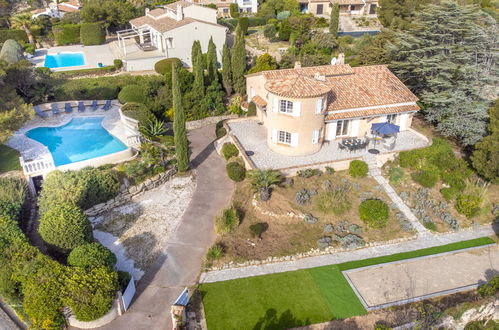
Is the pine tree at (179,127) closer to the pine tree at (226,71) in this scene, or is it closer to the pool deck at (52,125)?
the pool deck at (52,125)

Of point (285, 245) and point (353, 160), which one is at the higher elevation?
point (353, 160)

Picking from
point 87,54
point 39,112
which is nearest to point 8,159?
point 39,112

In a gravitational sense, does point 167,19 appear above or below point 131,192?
above

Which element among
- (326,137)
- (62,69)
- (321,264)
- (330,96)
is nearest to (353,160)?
(326,137)

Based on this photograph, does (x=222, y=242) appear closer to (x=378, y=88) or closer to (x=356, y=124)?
(x=356, y=124)

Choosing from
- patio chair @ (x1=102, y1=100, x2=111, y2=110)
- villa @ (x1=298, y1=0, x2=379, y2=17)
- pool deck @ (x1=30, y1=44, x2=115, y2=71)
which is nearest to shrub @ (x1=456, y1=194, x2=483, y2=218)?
patio chair @ (x1=102, y1=100, x2=111, y2=110)

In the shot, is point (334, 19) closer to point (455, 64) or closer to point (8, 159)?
point (455, 64)

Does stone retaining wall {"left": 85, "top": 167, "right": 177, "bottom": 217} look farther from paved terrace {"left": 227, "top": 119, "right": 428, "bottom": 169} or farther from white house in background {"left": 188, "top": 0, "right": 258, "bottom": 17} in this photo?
white house in background {"left": 188, "top": 0, "right": 258, "bottom": 17}
